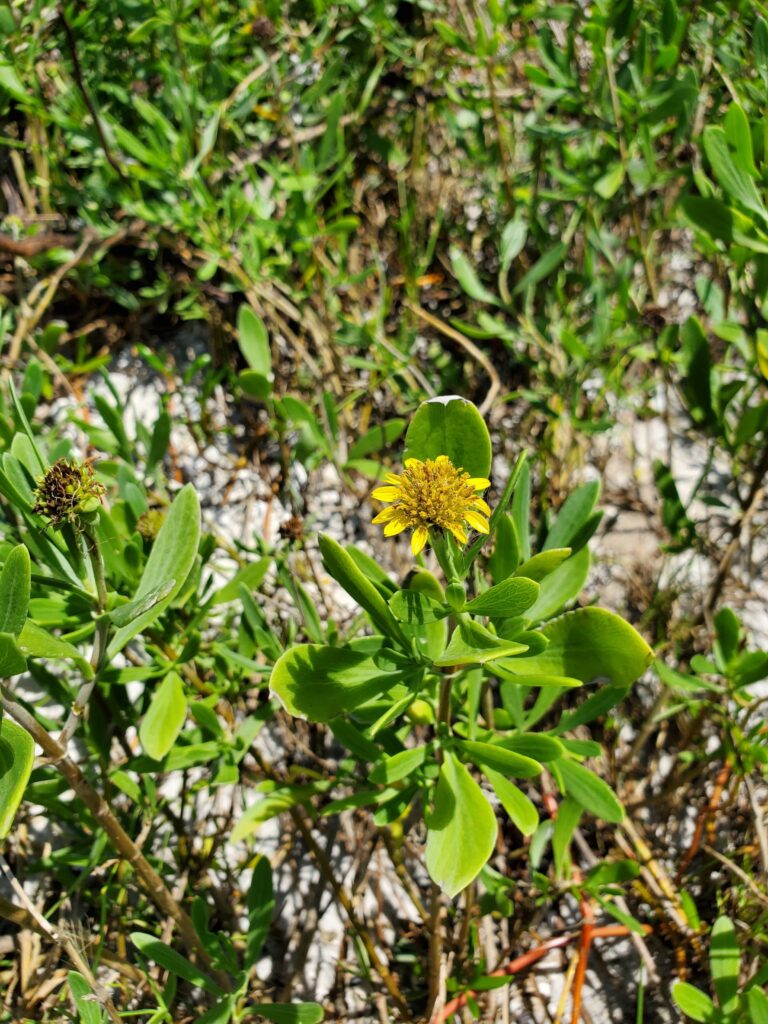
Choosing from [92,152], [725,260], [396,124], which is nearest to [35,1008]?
[92,152]

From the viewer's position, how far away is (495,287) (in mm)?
2324

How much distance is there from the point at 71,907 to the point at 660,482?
4.42 ft

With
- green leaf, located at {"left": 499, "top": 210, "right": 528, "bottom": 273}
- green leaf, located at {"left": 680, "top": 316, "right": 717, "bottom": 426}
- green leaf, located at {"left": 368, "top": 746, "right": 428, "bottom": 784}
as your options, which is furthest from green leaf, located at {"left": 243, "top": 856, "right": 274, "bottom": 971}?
green leaf, located at {"left": 499, "top": 210, "right": 528, "bottom": 273}

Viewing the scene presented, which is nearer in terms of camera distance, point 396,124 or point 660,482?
point 660,482

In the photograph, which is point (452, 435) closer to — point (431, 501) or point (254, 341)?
point (431, 501)

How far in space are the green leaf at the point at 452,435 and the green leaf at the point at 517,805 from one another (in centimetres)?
40

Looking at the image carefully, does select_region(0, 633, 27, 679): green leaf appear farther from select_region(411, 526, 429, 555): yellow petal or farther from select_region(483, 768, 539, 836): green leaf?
select_region(483, 768, 539, 836): green leaf

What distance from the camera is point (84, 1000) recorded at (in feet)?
3.62

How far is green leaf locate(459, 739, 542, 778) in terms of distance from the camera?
1.02 meters

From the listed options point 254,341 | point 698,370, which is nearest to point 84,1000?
point 254,341

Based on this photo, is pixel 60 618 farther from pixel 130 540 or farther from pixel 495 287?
pixel 495 287

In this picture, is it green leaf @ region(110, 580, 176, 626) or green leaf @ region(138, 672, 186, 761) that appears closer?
green leaf @ region(110, 580, 176, 626)

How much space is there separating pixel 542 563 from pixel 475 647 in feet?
0.43

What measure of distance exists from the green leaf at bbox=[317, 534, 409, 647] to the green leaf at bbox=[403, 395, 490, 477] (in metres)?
0.17
